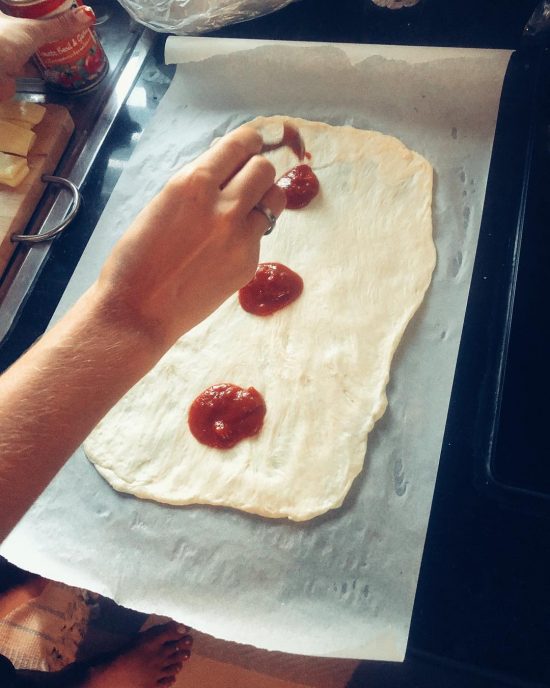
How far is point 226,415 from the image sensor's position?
1.41 m

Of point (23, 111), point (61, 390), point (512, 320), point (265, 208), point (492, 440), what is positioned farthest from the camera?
point (23, 111)

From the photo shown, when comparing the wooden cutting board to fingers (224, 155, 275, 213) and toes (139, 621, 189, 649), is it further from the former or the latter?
toes (139, 621, 189, 649)

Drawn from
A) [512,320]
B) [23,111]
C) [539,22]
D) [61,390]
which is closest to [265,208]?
[61,390]

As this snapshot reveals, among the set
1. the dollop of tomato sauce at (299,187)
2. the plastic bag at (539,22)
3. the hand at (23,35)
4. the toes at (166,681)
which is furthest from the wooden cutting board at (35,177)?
the plastic bag at (539,22)

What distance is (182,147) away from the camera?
6.04 ft

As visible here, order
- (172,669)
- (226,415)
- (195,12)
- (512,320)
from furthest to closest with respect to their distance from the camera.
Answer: (195,12)
(172,669)
(226,415)
(512,320)

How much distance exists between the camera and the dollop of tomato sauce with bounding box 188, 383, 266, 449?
1.39 metres

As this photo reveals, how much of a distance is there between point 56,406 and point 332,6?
1683 mm

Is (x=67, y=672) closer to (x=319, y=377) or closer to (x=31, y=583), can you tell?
(x=31, y=583)

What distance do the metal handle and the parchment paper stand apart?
0.09m

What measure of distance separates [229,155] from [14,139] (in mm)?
996

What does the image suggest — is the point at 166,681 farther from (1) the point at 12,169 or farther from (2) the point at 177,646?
(1) the point at 12,169

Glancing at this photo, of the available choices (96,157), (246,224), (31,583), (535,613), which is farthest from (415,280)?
(31,583)

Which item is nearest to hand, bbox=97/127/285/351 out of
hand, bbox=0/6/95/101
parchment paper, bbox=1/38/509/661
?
parchment paper, bbox=1/38/509/661
